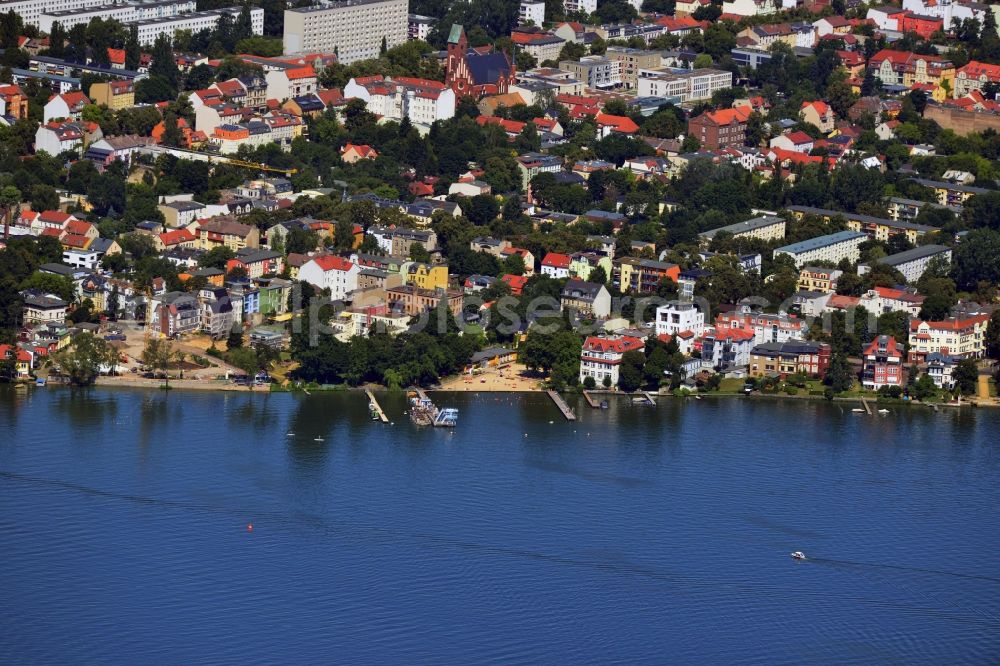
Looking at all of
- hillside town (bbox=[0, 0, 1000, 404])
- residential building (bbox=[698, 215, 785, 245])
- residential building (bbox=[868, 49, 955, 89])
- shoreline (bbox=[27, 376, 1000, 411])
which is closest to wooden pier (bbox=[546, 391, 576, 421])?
shoreline (bbox=[27, 376, 1000, 411])

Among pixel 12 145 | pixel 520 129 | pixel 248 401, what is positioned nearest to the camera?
pixel 248 401

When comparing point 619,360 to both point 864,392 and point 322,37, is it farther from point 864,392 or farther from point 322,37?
point 322,37

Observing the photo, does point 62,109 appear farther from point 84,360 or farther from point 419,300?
point 84,360

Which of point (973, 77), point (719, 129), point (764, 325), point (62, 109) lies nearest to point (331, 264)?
point (764, 325)

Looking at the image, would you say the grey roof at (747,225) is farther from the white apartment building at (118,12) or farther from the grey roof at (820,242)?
the white apartment building at (118,12)

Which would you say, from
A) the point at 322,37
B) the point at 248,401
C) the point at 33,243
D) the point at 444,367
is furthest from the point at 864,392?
the point at 322,37

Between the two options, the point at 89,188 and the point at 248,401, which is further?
the point at 89,188

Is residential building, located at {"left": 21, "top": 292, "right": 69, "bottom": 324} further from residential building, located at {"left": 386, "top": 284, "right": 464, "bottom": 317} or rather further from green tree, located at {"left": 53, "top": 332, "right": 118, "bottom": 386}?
residential building, located at {"left": 386, "top": 284, "right": 464, "bottom": 317}
